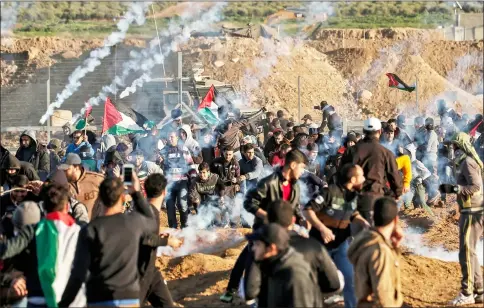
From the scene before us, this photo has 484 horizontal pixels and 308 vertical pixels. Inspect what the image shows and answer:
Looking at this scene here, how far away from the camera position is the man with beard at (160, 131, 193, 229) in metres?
16.0

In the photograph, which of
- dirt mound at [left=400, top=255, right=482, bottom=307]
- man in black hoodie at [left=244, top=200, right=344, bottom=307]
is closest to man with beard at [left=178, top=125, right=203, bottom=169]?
dirt mound at [left=400, top=255, right=482, bottom=307]

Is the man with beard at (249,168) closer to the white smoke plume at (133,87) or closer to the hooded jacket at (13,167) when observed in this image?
the hooded jacket at (13,167)

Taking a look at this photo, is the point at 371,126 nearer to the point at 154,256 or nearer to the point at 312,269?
the point at 154,256

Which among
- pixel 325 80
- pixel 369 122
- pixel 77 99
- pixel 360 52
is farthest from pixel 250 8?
pixel 369 122

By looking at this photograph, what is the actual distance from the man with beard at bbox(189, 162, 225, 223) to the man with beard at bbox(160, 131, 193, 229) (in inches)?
5.9

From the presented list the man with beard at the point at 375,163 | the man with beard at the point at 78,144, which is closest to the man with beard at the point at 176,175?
the man with beard at the point at 78,144

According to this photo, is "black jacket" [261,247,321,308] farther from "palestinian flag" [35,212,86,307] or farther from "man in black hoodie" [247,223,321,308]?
"palestinian flag" [35,212,86,307]

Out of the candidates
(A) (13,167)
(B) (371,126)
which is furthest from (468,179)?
(A) (13,167)

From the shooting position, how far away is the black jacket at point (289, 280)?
6.84m

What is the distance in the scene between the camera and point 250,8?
234 ft

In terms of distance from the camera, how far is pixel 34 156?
16.9m

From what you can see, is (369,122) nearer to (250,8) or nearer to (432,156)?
(432,156)

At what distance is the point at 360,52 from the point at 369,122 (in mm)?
43489

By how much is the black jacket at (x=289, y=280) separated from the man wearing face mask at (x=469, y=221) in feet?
12.6
